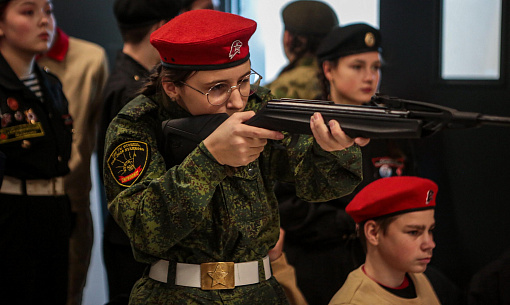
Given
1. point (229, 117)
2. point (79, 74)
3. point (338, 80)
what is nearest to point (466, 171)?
point (338, 80)

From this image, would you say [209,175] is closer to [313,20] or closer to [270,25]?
[313,20]

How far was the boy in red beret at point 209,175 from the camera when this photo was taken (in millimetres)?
1385

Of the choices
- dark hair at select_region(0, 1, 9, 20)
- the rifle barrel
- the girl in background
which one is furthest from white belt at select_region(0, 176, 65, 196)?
the rifle barrel

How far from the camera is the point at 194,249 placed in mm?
1480

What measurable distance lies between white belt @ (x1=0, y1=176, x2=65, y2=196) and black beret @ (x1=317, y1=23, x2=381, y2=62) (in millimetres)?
1271

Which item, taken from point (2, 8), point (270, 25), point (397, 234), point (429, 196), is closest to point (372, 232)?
point (397, 234)

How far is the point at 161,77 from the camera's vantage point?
1560mm

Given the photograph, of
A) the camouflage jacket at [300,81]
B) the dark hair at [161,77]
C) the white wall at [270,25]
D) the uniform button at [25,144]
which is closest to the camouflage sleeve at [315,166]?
the dark hair at [161,77]

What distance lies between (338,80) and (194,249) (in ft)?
4.34

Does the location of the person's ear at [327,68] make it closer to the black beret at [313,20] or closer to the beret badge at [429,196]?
the black beret at [313,20]

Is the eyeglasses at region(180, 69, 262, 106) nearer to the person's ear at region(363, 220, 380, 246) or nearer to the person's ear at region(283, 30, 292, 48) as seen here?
the person's ear at region(363, 220, 380, 246)

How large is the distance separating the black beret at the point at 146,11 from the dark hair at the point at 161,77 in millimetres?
1097

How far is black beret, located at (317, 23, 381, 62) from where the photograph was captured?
2.57 metres

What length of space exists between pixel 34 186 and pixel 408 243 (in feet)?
4.83
